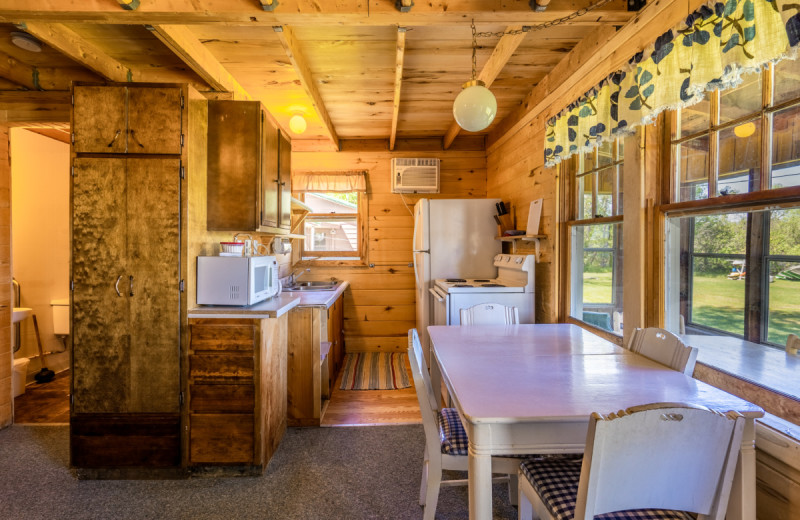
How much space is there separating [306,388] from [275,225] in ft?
3.67

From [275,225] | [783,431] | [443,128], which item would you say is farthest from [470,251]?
[783,431]

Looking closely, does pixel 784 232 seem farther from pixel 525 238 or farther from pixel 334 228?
pixel 334 228

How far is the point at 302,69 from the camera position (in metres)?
2.46

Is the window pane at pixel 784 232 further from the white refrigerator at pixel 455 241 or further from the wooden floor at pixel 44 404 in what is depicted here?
the wooden floor at pixel 44 404

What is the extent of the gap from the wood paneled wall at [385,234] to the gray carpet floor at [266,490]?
202cm

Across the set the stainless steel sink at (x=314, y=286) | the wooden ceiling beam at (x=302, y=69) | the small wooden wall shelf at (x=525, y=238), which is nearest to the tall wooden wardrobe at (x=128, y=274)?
the wooden ceiling beam at (x=302, y=69)

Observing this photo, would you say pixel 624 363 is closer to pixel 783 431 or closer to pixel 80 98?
pixel 783 431

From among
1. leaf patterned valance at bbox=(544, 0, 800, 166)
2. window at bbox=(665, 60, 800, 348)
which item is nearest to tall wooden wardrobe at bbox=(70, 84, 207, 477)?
leaf patterned valance at bbox=(544, 0, 800, 166)

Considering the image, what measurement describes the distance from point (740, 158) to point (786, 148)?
17cm

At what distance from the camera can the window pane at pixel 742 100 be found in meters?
1.32

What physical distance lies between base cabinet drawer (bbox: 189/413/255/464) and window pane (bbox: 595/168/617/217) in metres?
2.27

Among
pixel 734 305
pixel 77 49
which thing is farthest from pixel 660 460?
pixel 77 49

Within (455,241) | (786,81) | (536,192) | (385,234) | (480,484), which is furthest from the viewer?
(385,234)

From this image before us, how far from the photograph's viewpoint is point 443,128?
4004 mm
